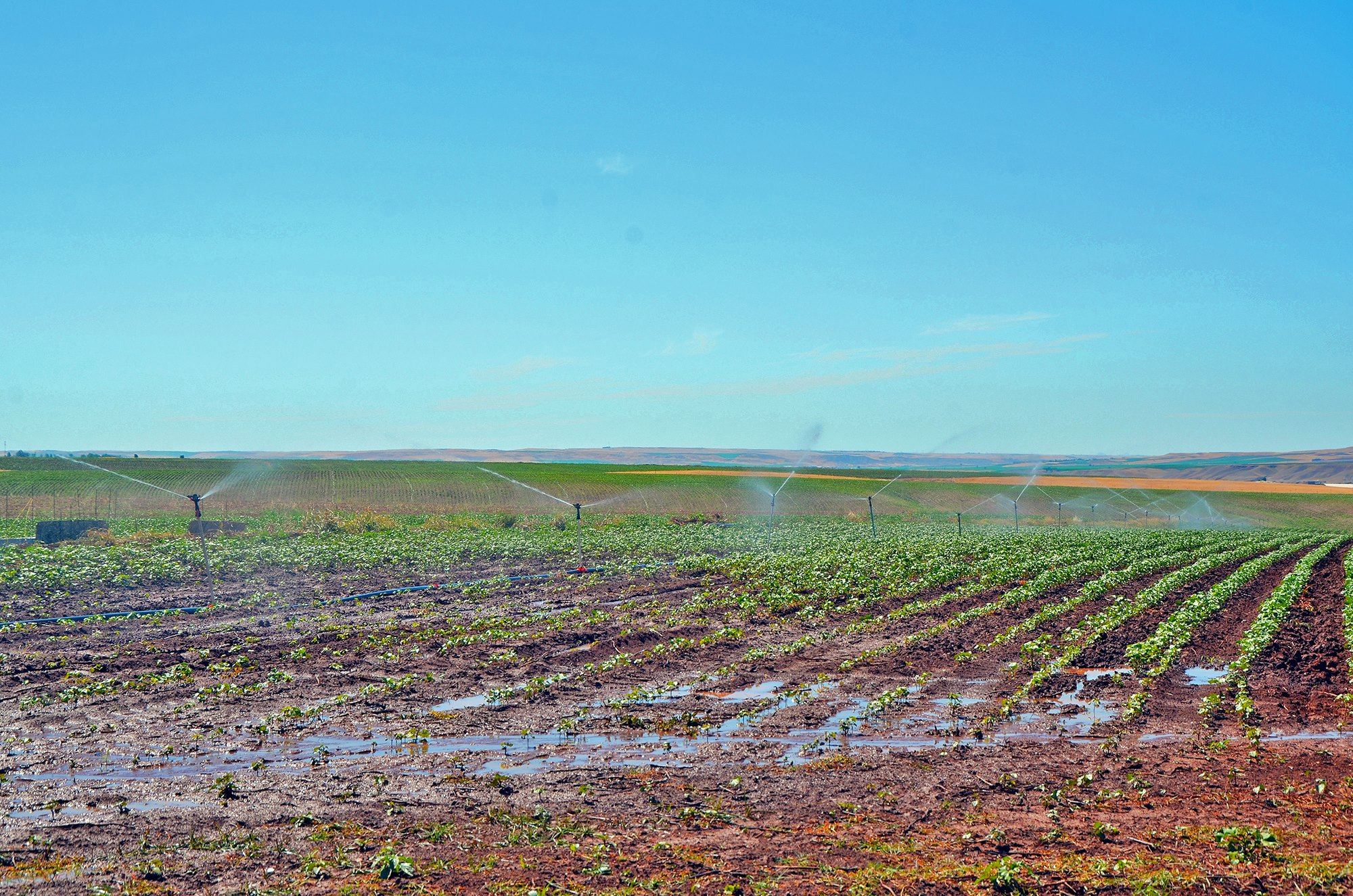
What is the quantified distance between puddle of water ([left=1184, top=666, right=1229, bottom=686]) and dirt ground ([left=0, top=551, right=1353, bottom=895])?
18 cm

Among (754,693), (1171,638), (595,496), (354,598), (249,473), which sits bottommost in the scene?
(354,598)

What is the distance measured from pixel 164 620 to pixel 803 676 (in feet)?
43.7

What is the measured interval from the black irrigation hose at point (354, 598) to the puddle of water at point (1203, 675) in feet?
56.1

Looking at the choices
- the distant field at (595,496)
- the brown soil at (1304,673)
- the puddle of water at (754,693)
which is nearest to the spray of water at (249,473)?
the distant field at (595,496)

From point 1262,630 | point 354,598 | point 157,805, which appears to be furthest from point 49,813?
point 1262,630

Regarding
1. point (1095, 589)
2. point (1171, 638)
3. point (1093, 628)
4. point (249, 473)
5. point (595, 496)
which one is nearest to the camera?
point (1171, 638)

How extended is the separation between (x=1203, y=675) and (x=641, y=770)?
9.72 metres

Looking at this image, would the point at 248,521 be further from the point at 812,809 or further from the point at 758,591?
the point at 812,809

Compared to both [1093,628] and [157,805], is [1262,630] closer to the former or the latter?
[1093,628]

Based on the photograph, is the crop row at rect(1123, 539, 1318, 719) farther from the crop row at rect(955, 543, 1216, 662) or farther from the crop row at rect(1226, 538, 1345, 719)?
the crop row at rect(955, 543, 1216, 662)

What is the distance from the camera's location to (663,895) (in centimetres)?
645

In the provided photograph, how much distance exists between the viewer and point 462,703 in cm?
1258

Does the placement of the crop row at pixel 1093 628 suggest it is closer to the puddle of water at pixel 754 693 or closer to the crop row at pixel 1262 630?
the crop row at pixel 1262 630

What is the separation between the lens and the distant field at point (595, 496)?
63.3 meters
